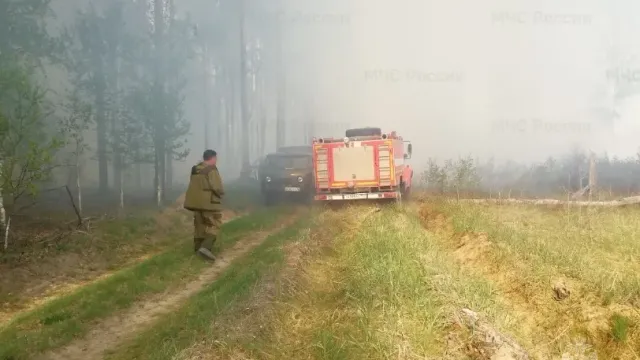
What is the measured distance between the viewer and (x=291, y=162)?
19422 millimetres

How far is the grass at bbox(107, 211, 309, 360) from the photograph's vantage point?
469 centimetres

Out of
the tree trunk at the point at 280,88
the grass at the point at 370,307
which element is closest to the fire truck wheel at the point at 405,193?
the grass at the point at 370,307

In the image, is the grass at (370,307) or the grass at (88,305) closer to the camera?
the grass at (370,307)

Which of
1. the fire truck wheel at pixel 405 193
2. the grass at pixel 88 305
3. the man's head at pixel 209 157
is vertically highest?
the man's head at pixel 209 157

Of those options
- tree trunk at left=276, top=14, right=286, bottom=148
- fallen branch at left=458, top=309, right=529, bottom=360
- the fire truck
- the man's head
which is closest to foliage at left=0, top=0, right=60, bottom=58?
the man's head

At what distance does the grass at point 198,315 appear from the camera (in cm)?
469

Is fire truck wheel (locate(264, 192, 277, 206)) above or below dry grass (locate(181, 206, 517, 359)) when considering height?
above

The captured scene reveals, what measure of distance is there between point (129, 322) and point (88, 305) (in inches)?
34.7

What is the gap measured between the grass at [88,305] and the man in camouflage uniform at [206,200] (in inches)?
17.7

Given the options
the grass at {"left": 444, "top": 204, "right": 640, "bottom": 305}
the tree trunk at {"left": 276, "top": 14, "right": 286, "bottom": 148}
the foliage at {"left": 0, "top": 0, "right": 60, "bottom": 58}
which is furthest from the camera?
the tree trunk at {"left": 276, "top": 14, "right": 286, "bottom": 148}

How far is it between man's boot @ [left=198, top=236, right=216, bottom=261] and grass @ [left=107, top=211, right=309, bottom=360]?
909 mm

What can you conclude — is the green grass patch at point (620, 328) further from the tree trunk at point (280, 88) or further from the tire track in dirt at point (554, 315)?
the tree trunk at point (280, 88)

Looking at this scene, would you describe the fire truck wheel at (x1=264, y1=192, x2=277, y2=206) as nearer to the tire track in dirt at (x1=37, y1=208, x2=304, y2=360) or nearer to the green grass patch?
the tire track in dirt at (x1=37, y1=208, x2=304, y2=360)

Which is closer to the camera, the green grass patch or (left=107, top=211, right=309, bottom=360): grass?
(left=107, top=211, right=309, bottom=360): grass
